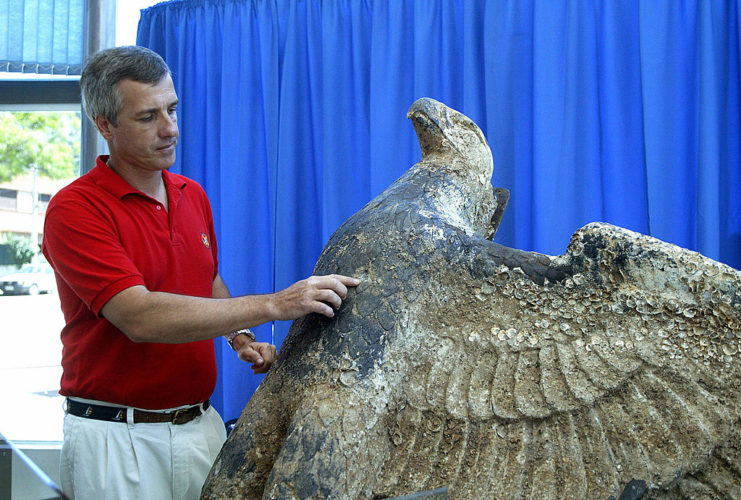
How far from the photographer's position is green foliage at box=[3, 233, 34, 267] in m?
3.25

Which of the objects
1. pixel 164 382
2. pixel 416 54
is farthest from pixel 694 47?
pixel 164 382

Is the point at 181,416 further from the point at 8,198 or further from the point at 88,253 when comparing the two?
the point at 8,198

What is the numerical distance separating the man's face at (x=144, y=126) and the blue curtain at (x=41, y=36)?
1.74 m

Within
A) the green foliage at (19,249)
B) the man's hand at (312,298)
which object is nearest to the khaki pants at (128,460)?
the man's hand at (312,298)

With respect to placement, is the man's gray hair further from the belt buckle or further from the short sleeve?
the belt buckle

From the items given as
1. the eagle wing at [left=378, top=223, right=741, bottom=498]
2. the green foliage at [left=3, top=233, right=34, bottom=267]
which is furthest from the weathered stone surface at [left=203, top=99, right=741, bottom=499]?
the green foliage at [left=3, top=233, right=34, bottom=267]

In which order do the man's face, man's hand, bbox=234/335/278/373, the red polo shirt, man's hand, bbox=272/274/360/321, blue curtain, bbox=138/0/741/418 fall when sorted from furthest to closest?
1. blue curtain, bbox=138/0/741/418
2. man's hand, bbox=234/335/278/373
3. the man's face
4. the red polo shirt
5. man's hand, bbox=272/274/360/321

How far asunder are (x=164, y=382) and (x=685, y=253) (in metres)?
1.13

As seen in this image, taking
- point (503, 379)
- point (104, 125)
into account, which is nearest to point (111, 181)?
point (104, 125)

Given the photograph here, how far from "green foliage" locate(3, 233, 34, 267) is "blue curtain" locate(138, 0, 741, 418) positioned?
97cm

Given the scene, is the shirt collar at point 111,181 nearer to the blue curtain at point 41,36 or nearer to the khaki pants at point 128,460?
the khaki pants at point 128,460

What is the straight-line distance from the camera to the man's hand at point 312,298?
4.17ft

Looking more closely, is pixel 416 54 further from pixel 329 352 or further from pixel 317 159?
pixel 329 352

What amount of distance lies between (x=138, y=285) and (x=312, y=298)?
14.4 inches
